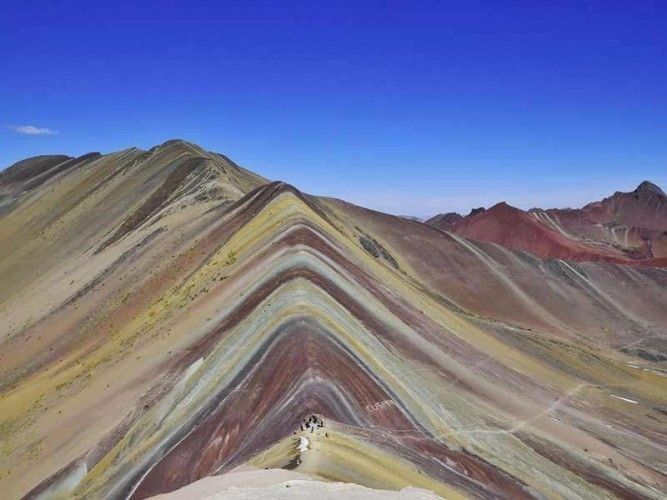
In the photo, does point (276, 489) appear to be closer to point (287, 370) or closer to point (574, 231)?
point (287, 370)

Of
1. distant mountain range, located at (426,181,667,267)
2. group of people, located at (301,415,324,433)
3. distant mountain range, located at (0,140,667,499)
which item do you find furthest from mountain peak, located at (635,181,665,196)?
group of people, located at (301,415,324,433)

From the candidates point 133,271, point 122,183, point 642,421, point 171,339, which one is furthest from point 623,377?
point 122,183

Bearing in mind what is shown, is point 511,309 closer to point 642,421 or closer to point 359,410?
point 642,421

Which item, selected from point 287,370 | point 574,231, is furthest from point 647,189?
point 287,370

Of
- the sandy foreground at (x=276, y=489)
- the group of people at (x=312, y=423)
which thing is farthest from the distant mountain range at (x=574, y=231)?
the sandy foreground at (x=276, y=489)

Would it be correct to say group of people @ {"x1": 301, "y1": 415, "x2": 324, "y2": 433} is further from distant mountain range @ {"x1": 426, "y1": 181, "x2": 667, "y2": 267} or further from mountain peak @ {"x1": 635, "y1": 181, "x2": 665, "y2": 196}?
mountain peak @ {"x1": 635, "y1": 181, "x2": 665, "y2": 196}

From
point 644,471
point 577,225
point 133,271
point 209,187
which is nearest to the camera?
point 644,471
